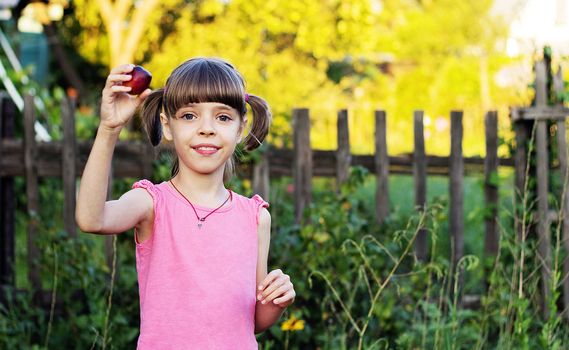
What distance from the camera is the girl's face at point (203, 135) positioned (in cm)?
205

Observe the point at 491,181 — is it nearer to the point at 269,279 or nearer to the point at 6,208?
the point at 6,208

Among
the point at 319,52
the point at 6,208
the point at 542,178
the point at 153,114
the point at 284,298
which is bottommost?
the point at 284,298

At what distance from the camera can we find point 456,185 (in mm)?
4789

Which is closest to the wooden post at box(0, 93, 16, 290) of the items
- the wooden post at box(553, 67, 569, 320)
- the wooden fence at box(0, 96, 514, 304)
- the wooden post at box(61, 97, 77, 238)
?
the wooden fence at box(0, 96, 514, 304)

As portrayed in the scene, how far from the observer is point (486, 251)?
482 cm

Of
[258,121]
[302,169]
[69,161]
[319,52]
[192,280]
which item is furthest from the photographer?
[319,52]

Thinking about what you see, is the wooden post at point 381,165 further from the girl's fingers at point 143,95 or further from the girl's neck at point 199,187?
the girl's fingers at point 143,95

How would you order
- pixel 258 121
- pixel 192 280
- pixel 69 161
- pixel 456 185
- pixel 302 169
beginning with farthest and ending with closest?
pixel 456 185 → pixel 302 169 → pixel 69 161 → pixel 258 121 → pixel 192 280

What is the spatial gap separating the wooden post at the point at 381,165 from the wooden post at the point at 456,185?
0.35 meters

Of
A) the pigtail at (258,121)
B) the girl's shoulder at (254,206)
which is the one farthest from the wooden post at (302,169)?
the girl's shoulder at (254,206)

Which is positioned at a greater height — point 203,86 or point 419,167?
point 203,86

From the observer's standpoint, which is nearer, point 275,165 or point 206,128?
point 206,128

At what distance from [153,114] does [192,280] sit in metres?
0.44

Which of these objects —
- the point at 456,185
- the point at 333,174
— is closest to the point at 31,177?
the point at 333,174
